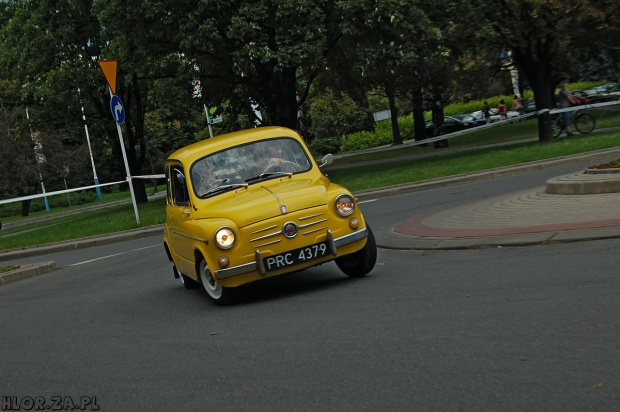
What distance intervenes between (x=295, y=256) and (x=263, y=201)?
63cm

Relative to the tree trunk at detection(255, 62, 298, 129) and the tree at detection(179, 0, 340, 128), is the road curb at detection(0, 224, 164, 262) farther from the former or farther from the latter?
the tree trunk at detection(255, 62, 298, 129)

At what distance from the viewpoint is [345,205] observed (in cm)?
820

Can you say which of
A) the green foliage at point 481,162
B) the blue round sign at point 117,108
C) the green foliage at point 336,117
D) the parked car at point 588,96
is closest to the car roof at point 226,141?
the blue round sign at point 117,108

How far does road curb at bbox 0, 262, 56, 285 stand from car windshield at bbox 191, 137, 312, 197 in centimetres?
624

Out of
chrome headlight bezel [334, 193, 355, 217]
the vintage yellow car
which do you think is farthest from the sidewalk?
chrome headlight bezel [334, 193, 355, 217]

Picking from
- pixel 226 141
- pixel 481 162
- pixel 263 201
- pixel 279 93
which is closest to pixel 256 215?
pixel 263 201

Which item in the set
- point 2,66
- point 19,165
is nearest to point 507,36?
point 2,66

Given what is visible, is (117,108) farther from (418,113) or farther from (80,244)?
(418,113)

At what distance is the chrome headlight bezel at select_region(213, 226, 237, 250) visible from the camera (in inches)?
306

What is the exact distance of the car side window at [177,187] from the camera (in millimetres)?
9154

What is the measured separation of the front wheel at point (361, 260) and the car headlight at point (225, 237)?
1.38 meters

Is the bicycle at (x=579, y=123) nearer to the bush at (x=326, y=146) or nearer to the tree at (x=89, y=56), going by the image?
the tree at (x=89, y=56)

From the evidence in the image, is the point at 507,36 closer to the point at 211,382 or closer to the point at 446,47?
the point at 446,47

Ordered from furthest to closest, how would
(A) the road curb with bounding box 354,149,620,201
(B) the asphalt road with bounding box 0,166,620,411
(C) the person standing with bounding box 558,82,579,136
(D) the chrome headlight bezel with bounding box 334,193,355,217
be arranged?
(C) the person standing with bounding box 558,82,579,136
(A) the road curb with bounding box 354,149,620,201
(D) the chrome headlight bezel with bounding box 334,193,355,217
(B) the asphalt road with bounding box 0,166,620,411
